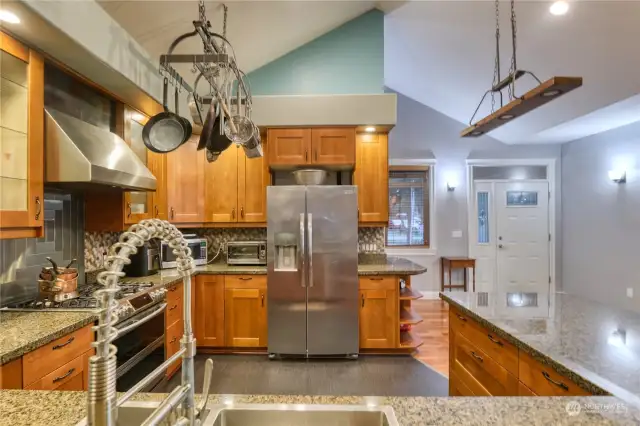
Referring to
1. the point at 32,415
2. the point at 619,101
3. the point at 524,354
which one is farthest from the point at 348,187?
the point at 619,101

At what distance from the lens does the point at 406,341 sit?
3318 mm

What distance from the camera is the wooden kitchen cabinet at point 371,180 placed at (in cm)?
354

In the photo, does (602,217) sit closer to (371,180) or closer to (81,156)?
(371,180)

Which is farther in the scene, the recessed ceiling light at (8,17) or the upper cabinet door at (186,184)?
the upper cabinet door at (186,184)

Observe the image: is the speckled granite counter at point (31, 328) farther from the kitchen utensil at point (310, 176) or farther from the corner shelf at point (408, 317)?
the corner shelf at point (408, 317)

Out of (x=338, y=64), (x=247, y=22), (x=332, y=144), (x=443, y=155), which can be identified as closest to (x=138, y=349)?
(x=332, y=144)

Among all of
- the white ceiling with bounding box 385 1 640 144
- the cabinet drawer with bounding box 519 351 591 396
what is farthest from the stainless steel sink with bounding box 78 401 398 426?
the white ceiling with bounding box 385 1 640 144

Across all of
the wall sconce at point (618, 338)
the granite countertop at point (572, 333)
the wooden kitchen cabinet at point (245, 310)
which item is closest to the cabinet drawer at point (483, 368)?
the granite countertop at point (572, 333)

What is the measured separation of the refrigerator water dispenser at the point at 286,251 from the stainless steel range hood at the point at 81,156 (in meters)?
1.32

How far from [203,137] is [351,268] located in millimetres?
1877

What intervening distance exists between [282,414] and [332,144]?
286cm

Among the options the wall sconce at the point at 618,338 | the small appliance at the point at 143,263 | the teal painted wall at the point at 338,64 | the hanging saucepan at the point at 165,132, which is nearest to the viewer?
the wall sconce at the point at 618,338

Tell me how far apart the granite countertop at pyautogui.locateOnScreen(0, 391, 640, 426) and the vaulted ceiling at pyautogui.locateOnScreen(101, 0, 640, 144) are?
2151 mm

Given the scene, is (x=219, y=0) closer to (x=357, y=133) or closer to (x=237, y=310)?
(x=357, y=133)
